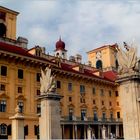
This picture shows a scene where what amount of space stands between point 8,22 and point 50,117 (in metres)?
41.4

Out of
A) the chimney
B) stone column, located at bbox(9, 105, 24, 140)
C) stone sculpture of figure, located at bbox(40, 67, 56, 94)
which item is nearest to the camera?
stone sculpture of figure, located at bbox(40, 67, 56, 94)

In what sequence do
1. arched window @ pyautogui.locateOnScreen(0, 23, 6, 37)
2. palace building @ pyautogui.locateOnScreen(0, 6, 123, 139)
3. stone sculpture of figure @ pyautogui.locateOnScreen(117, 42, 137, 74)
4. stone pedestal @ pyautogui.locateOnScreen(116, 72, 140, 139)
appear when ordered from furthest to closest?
arched window @ pyautogui.locateOnScreen(0, 23, 6, 37) < palace building @ pyautogui.locateOnScreen(0, 6, 123, 139) < stone sculpture of figure @ pyautogui.locateOnScreen(117, 42, 137, 74) < stone pedestal @ pyautogui.locateOnScreen(116, 72, 140, 139)

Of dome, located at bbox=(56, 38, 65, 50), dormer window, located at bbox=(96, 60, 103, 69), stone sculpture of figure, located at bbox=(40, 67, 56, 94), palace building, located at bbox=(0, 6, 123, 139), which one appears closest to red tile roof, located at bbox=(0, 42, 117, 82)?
palace building, located at bbox=(0, 6, 123, 139)

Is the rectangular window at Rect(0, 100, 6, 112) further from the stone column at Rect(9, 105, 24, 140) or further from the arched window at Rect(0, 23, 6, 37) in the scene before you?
the arched window at Rect(0, 23, 6, 37)

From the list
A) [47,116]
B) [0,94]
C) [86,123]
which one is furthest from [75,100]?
[47,116]

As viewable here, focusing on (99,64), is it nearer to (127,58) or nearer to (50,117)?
(50,117)

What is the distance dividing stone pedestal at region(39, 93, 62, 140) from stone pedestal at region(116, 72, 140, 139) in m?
6.69

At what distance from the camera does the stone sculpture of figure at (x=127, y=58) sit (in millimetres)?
16766

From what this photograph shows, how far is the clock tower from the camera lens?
58875 millimetres

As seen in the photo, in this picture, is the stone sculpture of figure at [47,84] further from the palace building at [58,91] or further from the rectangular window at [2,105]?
the rectangular window at [2,105]

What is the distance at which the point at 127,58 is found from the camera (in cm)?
1689

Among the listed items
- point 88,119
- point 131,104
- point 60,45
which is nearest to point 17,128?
point 131,104

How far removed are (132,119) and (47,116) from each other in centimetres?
746

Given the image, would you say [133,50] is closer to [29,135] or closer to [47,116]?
[47,116]
